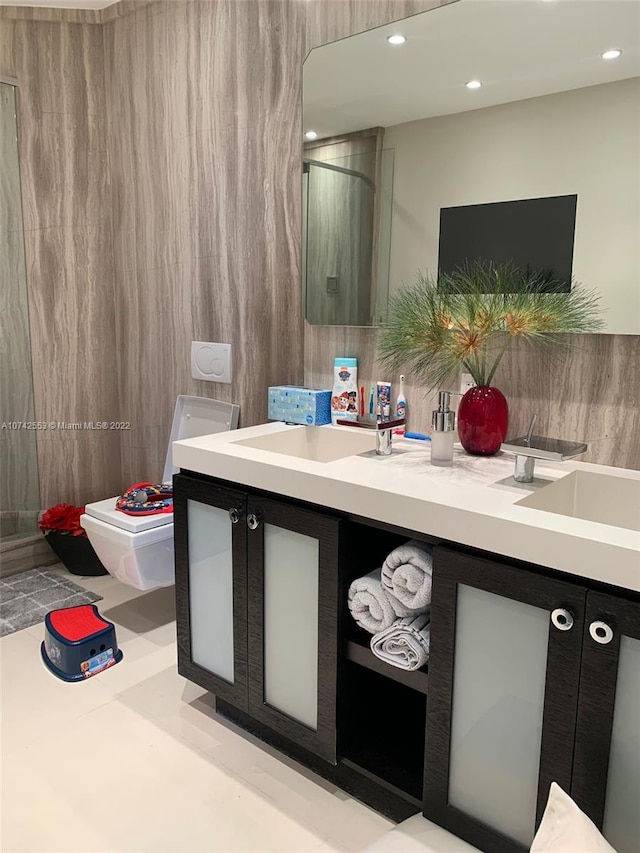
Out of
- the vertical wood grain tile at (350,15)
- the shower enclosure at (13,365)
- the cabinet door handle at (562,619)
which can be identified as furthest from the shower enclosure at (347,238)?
the shower enclosure at (13,365)

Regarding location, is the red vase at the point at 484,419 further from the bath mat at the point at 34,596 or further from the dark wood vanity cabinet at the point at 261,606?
the bath mat at the point at 34,596

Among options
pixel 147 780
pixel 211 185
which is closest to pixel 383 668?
pixel 147 780

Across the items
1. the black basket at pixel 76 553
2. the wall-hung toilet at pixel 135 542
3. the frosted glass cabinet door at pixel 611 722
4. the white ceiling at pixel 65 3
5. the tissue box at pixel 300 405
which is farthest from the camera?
the black basket at pixel 76 553

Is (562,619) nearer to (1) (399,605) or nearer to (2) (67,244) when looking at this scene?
(1) (399,605)

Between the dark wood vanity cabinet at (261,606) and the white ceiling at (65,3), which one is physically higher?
the white ceiling at (65,3)

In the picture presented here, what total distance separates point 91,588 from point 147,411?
787 millimetres

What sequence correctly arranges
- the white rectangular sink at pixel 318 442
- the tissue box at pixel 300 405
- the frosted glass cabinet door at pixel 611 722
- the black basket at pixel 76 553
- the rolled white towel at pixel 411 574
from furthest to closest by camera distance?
1. the black basket at pixel 76 553
2. the tissue box at pixel 300 405
3. the white rectangular sink at pixel 318 442
4. the rolled white towel at pixel 411 574
5. the frosted glass cabinet door at pixel 611 722

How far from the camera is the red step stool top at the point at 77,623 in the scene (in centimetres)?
221

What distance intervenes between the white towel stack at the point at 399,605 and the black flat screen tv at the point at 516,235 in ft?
2.53

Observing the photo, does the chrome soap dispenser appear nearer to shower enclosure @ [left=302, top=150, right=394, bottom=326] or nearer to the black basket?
shower enclosure @ [left=302, top=150, right=394, bottom=326]

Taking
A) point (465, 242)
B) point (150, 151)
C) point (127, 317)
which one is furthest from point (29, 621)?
point (465, 242)

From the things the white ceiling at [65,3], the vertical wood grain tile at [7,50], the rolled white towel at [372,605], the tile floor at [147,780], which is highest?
the white ceiling at [65,3]

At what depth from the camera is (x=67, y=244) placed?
2918 millimetres

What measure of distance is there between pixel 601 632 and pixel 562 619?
67 mm
